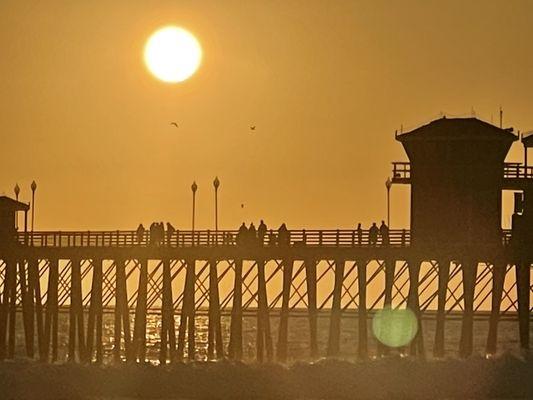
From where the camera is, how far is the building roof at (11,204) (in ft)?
290

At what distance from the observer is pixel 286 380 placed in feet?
244

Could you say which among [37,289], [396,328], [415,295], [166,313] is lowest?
[396,328]

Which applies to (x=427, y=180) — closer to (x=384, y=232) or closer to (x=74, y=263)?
(x=384, y=232)

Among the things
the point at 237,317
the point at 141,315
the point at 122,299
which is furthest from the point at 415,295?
the point at 122,299

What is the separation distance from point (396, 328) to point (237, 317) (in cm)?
869

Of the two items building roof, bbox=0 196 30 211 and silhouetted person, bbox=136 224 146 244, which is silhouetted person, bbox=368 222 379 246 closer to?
silhouetted person, bbox=136 224 146 244

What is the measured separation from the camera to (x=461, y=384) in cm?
7438

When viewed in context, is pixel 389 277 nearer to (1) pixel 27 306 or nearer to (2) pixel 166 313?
(2) pixel 166 313

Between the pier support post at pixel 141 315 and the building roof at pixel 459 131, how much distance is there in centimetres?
1105

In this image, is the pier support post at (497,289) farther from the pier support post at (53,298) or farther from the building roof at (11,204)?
the building roof at (11,204)

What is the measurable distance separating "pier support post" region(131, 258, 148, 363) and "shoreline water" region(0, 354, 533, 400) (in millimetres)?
1777

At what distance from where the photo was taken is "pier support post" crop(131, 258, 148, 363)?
257 feet

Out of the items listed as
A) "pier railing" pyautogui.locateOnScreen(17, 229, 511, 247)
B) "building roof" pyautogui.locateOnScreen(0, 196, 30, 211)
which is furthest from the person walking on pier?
"building roof" pyautogui.locateOnScreen(0, 196, 30, 211)

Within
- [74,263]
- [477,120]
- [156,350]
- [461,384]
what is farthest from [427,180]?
[156,350]
